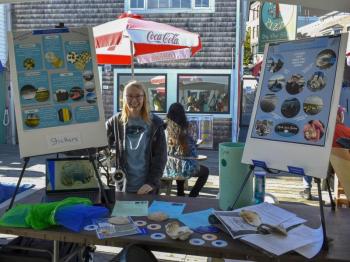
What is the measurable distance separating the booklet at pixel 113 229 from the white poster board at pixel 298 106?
2.43ft

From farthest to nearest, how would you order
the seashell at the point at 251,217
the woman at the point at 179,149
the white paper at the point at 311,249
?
the woman at the point at 179,149
the seashell at the point at 251,217
the white paper at the point at 311,249

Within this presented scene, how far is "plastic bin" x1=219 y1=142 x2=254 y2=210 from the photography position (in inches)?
89.5

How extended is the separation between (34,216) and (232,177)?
1087mm

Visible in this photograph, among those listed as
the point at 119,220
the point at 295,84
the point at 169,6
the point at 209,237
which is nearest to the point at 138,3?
the point at 169,6

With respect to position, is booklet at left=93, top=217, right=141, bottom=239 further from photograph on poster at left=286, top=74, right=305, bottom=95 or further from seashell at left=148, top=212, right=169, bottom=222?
photograph on poster at left=286, top=74, right=305, bottom=95

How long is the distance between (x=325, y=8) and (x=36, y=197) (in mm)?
2175

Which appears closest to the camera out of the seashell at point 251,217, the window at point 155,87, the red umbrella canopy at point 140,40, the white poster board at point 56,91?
the seashell at point 251,217

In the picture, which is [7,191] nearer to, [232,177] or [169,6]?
[232,177]

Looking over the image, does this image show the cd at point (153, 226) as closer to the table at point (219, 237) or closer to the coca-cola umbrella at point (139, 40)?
the table at point (219, 237)

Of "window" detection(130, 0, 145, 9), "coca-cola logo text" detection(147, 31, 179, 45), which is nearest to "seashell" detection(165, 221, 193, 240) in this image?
"coca-cola logo text" detection(147, 31, 179, 45)

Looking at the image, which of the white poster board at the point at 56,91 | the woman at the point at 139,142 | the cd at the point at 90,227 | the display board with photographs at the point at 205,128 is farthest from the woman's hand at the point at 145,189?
the display board with photographs at the point at 205,128

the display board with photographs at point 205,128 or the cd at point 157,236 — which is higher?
the cd at point 157,236

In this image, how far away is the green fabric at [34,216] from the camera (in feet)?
6.40

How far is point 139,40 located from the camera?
563 cm
